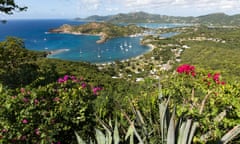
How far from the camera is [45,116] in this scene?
2.52m

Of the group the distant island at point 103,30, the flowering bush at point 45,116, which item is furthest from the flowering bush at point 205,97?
the distant island at point 103,30

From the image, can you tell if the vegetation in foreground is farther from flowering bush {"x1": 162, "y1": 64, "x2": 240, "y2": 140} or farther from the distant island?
the distant island

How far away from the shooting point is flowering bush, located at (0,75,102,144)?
7.36 feet

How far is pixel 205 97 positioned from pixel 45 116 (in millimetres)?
1848

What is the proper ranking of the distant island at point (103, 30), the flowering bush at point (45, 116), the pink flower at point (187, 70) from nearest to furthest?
the flowering bush at point (45, 116) → the pink flower at point (187, 70) → the distant island at point (103, 30)

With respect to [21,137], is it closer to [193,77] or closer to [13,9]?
[193,77]

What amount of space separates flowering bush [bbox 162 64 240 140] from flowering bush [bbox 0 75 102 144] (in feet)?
3.73

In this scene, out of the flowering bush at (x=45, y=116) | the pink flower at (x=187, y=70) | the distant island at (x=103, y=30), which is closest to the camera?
the flowering bush at (x=45, y=116)

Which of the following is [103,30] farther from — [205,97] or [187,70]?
[205,97]

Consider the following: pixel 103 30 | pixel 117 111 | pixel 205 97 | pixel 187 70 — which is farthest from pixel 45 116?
pixel 103 30

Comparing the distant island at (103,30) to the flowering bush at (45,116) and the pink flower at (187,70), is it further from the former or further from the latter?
the flowering bush at (45,116)

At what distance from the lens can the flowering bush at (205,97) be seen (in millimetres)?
2336

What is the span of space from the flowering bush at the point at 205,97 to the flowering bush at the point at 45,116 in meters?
1.14

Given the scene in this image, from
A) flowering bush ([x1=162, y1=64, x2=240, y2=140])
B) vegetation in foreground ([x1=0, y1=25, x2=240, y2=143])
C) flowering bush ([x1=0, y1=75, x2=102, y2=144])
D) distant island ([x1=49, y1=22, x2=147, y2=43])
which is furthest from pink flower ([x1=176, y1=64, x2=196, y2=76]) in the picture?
distant island ([x1=49, y1=22, x2=147, y2=43])
